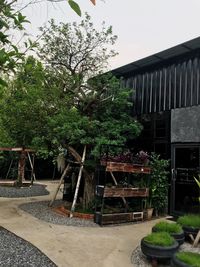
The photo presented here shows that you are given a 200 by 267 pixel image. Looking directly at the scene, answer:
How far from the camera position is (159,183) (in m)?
7.59

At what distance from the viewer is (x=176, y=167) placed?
306 inches

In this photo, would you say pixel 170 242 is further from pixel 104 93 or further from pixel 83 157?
pixel 104 93

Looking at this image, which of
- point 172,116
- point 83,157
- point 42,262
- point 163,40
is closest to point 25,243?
point 42,262

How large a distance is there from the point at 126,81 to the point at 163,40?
2.11m

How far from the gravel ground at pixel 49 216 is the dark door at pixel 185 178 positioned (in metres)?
2.45

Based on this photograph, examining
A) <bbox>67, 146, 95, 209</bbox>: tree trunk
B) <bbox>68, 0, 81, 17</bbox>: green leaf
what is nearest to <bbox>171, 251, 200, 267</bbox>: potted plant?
<bbox>68, 0, 81, 17</bbox>: green leaf

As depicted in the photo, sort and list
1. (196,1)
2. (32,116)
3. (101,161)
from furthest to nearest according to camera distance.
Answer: (32,116)
(101,161)
(196,1)

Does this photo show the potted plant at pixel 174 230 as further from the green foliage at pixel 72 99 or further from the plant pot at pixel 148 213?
the green foliage at pixel 72 99

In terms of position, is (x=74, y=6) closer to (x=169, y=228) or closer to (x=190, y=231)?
(x=169, y=228)

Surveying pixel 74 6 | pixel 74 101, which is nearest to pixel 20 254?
pixel 74 6

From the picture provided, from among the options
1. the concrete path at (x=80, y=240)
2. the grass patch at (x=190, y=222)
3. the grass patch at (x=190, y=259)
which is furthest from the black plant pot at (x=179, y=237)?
the grass patch at (x=190, y=259)

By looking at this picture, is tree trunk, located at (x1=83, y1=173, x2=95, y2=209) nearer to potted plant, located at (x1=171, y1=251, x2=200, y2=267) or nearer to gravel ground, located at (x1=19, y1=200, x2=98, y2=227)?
gravel ground, located at (x1=19, y1=200, x2=98, y2=227)

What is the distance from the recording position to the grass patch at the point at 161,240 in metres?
4.20

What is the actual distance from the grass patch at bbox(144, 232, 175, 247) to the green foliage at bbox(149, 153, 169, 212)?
10.2 ft
